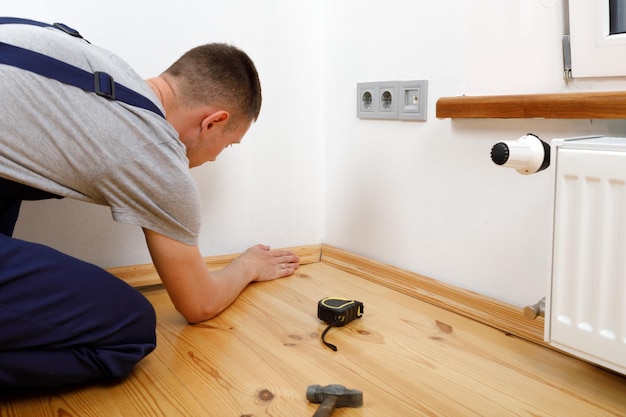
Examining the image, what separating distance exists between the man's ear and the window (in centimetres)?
66

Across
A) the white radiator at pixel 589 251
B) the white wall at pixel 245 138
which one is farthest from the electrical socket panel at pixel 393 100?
the white radiator at pixel 589 251

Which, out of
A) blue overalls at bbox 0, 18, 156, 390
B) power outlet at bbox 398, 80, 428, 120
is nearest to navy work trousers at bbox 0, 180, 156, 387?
blue overalls at bbox 0, 18, 156, 390

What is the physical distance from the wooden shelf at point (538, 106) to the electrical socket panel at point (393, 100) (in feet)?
0.35

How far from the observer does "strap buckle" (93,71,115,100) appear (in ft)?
3.00

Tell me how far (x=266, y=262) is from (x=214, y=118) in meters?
0.51

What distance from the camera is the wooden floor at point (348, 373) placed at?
88 cm

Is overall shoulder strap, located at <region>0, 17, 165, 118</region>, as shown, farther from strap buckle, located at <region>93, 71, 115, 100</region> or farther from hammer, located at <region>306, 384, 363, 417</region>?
hammer, located at <region>306, 384, 363, 417</region>

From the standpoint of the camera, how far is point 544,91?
107cm

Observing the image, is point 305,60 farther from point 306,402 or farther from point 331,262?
point 306,402

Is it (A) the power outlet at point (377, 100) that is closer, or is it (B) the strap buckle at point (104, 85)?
(B) the strap buckle at point (104, 85)

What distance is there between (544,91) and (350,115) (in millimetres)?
611

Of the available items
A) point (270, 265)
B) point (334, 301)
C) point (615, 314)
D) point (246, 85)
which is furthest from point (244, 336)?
point (615, 314)

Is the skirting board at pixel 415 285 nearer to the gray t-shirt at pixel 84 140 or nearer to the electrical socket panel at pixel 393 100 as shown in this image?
the electrical socket panel at pixel 393 100

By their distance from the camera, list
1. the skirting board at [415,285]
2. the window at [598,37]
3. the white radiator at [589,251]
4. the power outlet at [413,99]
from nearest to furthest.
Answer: the white radiator at [589,251] < the window at [598,37] < the skirting board at [415,285] < the power outlet at [413,99]
